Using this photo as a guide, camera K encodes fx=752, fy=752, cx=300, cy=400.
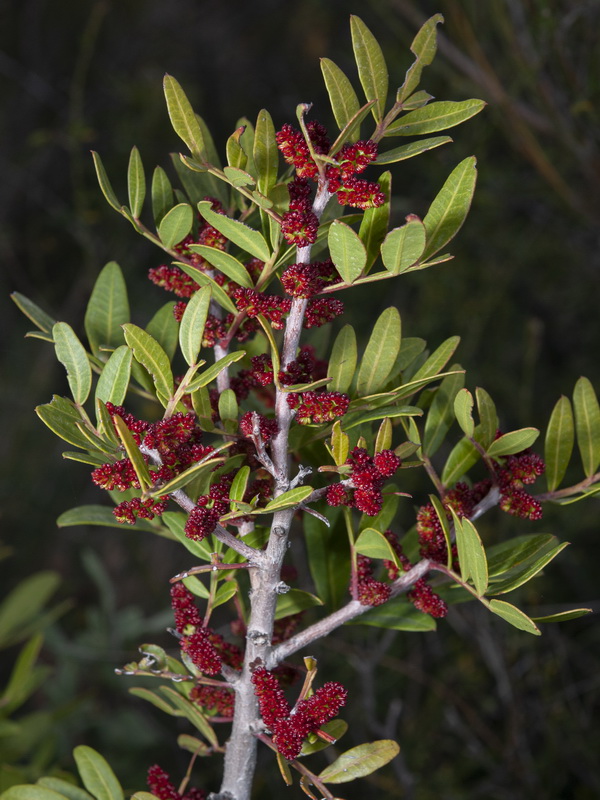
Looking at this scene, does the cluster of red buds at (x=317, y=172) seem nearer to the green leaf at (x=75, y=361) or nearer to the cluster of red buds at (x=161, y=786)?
the green leaf at (x=75, y=361)

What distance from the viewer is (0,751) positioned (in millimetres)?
809

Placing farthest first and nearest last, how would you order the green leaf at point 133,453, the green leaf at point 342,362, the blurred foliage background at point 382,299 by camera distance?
the blurred foliage background at point 382,299 < the green leaf at point 342,362 < the green leaf at point 133,453

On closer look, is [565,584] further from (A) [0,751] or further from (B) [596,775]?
(A) [0,751]

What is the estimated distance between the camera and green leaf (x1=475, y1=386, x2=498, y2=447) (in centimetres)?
50

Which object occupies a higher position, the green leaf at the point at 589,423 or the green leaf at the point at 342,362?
the green leaf at the point at 342,362

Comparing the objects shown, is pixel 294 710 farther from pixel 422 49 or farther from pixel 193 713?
pixel 422 49

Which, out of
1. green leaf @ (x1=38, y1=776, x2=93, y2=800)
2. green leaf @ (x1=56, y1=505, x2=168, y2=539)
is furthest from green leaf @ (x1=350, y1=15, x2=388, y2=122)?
green leaf @ (x1=38, y1=776, x2=93, y2=800)

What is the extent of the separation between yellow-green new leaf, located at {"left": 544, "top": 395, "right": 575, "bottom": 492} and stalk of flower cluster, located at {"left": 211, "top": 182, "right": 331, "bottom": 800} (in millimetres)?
200

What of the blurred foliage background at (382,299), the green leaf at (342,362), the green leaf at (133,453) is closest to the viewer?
the green leaf at (133,453)

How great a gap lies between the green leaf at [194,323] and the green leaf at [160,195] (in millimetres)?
106

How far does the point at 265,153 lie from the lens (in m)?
0.43

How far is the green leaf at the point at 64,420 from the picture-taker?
0.42 metres

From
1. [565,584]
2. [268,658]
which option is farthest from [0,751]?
[565,584]

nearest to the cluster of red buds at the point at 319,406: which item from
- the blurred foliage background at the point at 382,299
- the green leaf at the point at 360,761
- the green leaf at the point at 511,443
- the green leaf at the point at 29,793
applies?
the green leaf at the point at 511,443
